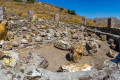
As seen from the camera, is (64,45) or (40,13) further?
(40,13)

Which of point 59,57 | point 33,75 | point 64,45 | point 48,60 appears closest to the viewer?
point 33,75

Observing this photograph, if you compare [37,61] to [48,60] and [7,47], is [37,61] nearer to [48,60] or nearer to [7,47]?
[48,60]

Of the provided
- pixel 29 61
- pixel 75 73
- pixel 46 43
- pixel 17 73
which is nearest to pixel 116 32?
pixel 46 43

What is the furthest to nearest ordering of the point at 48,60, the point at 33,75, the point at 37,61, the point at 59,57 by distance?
the point at 59,57 < the point at 48,60 < the point at 37,61 < the point at 33,75

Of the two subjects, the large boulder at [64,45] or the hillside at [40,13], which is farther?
the hillside at [40,13]

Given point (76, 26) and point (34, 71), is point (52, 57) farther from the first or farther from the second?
point (76, 26)

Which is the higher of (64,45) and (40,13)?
(40,13)

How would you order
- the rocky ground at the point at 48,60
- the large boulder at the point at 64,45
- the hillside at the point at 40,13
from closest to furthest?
1. the rocky ground at the point at 48,60
2. the large boulder at the point at 64,45
3. the hillside at the point at 40,13

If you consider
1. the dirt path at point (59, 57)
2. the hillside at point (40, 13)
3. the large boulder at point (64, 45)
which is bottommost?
the dirt path at point (59, 57)

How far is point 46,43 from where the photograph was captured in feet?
21.1

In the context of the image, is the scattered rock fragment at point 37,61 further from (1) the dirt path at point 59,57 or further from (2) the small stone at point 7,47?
(2) the small stone at point 7,47

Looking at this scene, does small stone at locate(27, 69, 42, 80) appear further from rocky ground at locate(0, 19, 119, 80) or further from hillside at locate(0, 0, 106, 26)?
hillside at locate(0, 0, 106, 26)

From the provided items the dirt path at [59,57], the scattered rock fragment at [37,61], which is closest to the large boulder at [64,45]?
the dirt path at [59,57]

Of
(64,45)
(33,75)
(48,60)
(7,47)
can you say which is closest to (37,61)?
(33,75)
